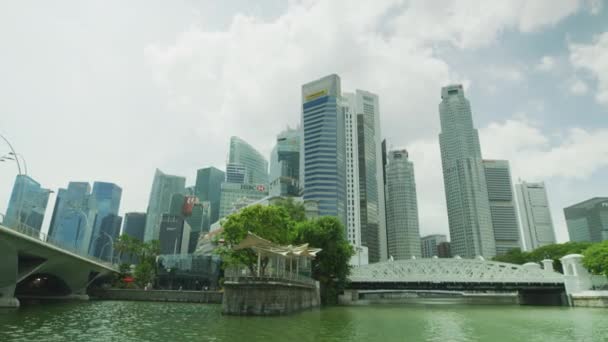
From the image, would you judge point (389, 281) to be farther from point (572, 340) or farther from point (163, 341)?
point (163, 341)

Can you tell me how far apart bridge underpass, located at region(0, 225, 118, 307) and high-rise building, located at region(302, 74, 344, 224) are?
93.8m

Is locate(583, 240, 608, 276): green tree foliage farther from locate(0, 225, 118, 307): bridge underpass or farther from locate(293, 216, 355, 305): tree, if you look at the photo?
locate(0, 225, 118, 307): bridge underpass

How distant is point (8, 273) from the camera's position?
36.8 m

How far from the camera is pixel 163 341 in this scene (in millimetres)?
16406

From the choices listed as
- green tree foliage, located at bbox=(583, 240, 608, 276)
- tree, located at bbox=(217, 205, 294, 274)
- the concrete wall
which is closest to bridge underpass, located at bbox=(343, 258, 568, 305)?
A: green tree foliage, located at bbox=(583, 240, 608, 276)

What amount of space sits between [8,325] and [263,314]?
1660cm

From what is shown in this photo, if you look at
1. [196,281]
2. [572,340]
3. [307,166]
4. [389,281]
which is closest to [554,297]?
[389,281]

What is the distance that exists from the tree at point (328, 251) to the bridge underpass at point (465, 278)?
1326 centimetres

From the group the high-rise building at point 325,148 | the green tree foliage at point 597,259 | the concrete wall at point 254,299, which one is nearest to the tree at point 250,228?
the concrete wall at point 254,299

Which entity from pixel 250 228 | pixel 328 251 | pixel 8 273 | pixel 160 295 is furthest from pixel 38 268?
pixel 328 251

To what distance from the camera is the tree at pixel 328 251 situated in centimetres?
5406

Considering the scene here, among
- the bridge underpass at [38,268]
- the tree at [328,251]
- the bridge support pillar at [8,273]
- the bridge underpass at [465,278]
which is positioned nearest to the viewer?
the bridge support pillar at [8,273]

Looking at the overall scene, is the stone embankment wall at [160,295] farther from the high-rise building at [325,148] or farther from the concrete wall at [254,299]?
the high-rise building at [325,148]

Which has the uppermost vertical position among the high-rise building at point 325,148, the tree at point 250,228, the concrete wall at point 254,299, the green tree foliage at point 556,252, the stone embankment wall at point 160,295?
the high-rise building at point 325,148
